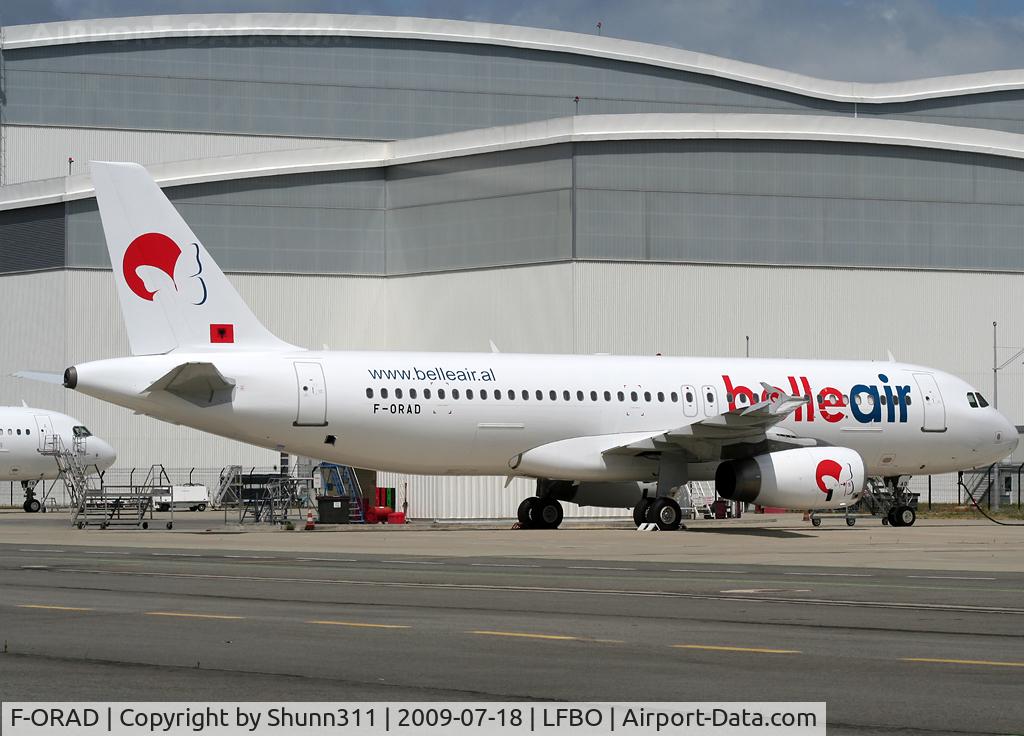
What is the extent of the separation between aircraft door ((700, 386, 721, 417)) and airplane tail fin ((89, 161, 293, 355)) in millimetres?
11370

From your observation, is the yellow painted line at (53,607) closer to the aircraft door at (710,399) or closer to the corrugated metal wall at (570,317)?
the aircraft door at (710,399)

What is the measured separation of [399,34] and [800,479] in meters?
43.1

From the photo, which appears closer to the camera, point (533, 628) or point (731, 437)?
point (533, 628)

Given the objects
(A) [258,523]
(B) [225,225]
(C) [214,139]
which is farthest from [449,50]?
(A) [258,523]

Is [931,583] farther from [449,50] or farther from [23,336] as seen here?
[449,50]

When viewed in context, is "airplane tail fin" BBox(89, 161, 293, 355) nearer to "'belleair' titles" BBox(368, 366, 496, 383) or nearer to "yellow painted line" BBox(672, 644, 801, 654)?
"'belleair' titles" BBox(368, 366, 496, 383)

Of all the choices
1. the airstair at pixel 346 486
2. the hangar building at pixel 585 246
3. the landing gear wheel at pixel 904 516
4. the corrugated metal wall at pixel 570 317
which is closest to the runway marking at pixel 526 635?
the landing gear wheel at pixel 904 516

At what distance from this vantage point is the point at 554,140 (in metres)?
56.1

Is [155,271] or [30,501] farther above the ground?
[155,271]

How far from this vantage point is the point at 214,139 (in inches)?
2712

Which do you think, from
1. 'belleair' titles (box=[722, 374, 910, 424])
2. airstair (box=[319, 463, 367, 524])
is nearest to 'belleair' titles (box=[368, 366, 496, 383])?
'belleair' titles (box=[722, 374, 910, 424])

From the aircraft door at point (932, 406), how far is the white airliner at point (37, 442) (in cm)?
2983

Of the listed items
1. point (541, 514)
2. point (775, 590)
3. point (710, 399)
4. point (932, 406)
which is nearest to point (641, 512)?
point (541, 514)

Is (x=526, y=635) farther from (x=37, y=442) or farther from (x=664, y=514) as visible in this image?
(x=37, y=442)
